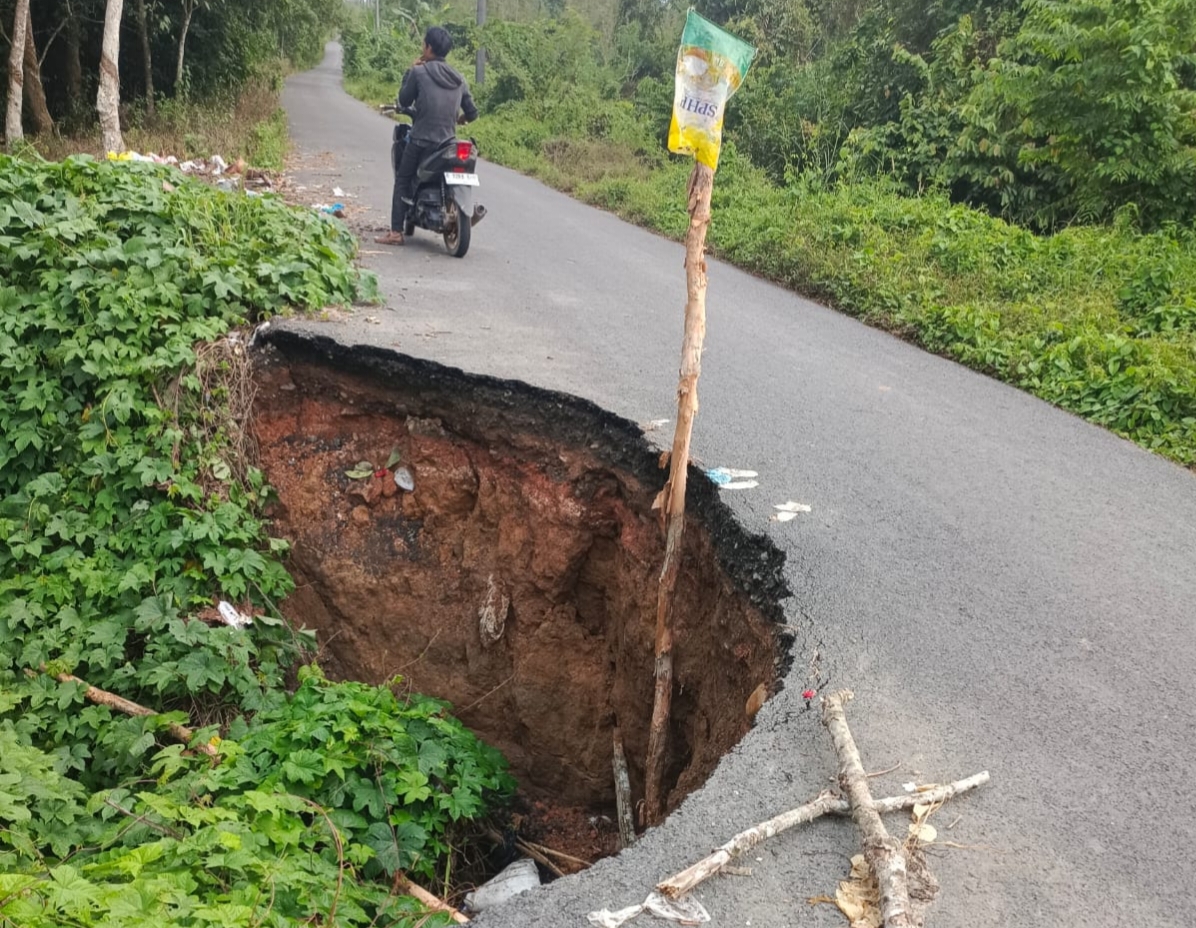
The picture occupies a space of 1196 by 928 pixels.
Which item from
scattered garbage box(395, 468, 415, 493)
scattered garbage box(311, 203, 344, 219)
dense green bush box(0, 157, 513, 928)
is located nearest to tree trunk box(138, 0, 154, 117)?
scattered garbage box(311, 203, 344, 219)

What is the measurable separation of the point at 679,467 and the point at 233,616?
247cm

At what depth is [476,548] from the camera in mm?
5844

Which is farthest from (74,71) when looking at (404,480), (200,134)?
(404,480)

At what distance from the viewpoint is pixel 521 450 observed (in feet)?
17.8

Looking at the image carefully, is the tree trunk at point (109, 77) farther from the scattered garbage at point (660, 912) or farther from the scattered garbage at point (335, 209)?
the scattered garbage at point (660, 912)

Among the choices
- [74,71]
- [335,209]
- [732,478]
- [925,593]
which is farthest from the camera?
[74,71]

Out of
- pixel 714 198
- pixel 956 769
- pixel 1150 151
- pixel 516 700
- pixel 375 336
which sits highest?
pixel 1150 151

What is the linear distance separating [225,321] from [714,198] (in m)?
8.02

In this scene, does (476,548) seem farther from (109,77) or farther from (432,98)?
(109,77)

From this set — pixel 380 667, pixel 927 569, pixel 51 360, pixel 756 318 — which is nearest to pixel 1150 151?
pixel 756 318

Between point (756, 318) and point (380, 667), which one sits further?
point (756, 318)

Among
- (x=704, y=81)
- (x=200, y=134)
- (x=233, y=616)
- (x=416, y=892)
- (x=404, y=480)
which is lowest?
(x=416, y=892)

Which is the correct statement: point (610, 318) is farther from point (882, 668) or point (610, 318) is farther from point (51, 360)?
point (882, 668)

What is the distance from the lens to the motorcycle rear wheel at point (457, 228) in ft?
27.7
